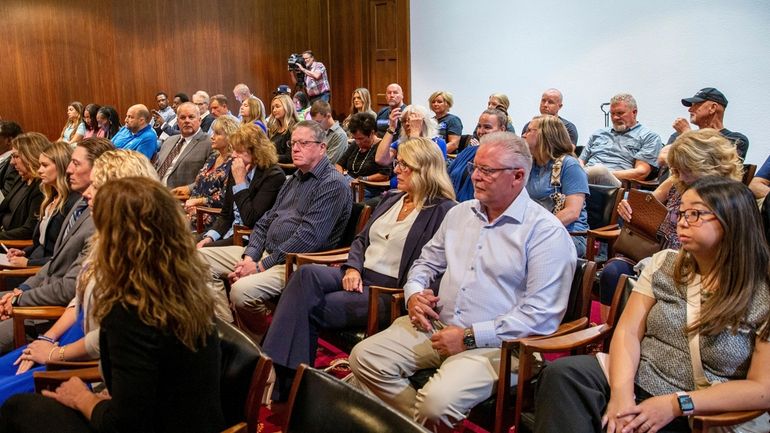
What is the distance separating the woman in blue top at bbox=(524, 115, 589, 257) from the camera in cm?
363

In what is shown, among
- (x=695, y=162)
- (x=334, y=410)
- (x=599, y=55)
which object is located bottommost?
(x=334, y=410)

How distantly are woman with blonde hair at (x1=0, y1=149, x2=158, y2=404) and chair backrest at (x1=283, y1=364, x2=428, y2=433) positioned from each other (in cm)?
86

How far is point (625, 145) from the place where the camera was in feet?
17.8

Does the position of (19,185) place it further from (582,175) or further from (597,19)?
(597,19)

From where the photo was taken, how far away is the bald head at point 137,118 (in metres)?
6.12

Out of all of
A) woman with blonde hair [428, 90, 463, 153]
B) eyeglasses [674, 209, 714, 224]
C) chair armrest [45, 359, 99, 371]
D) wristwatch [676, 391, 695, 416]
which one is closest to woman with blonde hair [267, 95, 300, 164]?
woman with blonde hair [428, 90, 463, 153]

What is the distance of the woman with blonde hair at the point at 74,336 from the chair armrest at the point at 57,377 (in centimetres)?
15

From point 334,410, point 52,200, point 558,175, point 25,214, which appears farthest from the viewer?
point 25,214

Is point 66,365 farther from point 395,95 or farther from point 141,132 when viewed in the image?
point 395,95

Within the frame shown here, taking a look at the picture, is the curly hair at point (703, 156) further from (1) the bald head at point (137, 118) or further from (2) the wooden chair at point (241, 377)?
(1) the bald head at point (137, 118)

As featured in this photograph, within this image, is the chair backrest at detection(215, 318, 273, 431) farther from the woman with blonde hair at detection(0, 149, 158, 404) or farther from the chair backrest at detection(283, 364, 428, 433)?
the woman with blonde hair at detection(0, 149, 158, 404)

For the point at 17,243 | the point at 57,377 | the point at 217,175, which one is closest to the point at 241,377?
the point at 57,377

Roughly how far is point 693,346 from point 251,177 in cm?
284

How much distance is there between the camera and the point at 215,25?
1083cm
